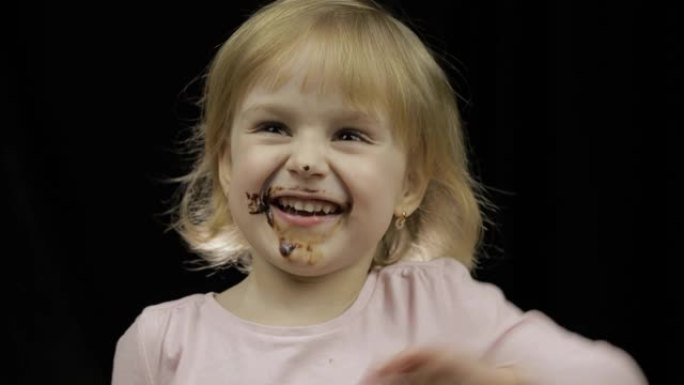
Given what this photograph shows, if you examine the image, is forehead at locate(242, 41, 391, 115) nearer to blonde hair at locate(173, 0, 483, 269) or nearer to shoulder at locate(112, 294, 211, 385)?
blonde hair at locate(173, 0, 483, 269)

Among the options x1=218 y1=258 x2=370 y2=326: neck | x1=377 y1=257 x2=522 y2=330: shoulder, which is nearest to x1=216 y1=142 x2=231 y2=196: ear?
x1=218 y1=258 x2=370 y2=326: neck

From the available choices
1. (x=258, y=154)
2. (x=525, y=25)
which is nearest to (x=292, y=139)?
(x=258, y=154)

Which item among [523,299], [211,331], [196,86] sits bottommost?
[523,299]

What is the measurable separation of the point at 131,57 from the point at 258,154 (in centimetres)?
77

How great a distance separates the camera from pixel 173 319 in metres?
1.80

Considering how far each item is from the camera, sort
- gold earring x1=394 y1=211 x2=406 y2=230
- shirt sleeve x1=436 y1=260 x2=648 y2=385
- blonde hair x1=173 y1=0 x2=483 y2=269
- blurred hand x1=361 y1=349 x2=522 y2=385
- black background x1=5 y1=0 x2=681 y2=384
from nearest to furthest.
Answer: blurred hand x1=361 y1=349 x2=522 y2=385
shirt sleeve x1=436 y1=260 x2=648 y2=385
blonde hair x1=173 y1=0 x2=483 y2=269
gold earring x1=394 y1=211 x2=406 y2=230
black background x1=5 y1=0 x2=681 y2=384

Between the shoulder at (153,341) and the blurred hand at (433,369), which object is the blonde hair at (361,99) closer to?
the shoulder at (153,341)

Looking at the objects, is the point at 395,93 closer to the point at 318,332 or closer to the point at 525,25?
the point at 318,332

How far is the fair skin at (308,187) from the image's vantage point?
1696mm

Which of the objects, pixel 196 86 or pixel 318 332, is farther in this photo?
pixel 196 86

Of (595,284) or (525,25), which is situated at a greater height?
(525,25)

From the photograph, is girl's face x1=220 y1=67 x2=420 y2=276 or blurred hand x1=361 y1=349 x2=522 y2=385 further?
girl's face x1=220 y1=67 x2=420 y2=276

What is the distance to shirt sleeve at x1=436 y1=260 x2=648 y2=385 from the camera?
1.62 meters

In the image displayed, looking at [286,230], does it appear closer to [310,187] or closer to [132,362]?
[310,187]
